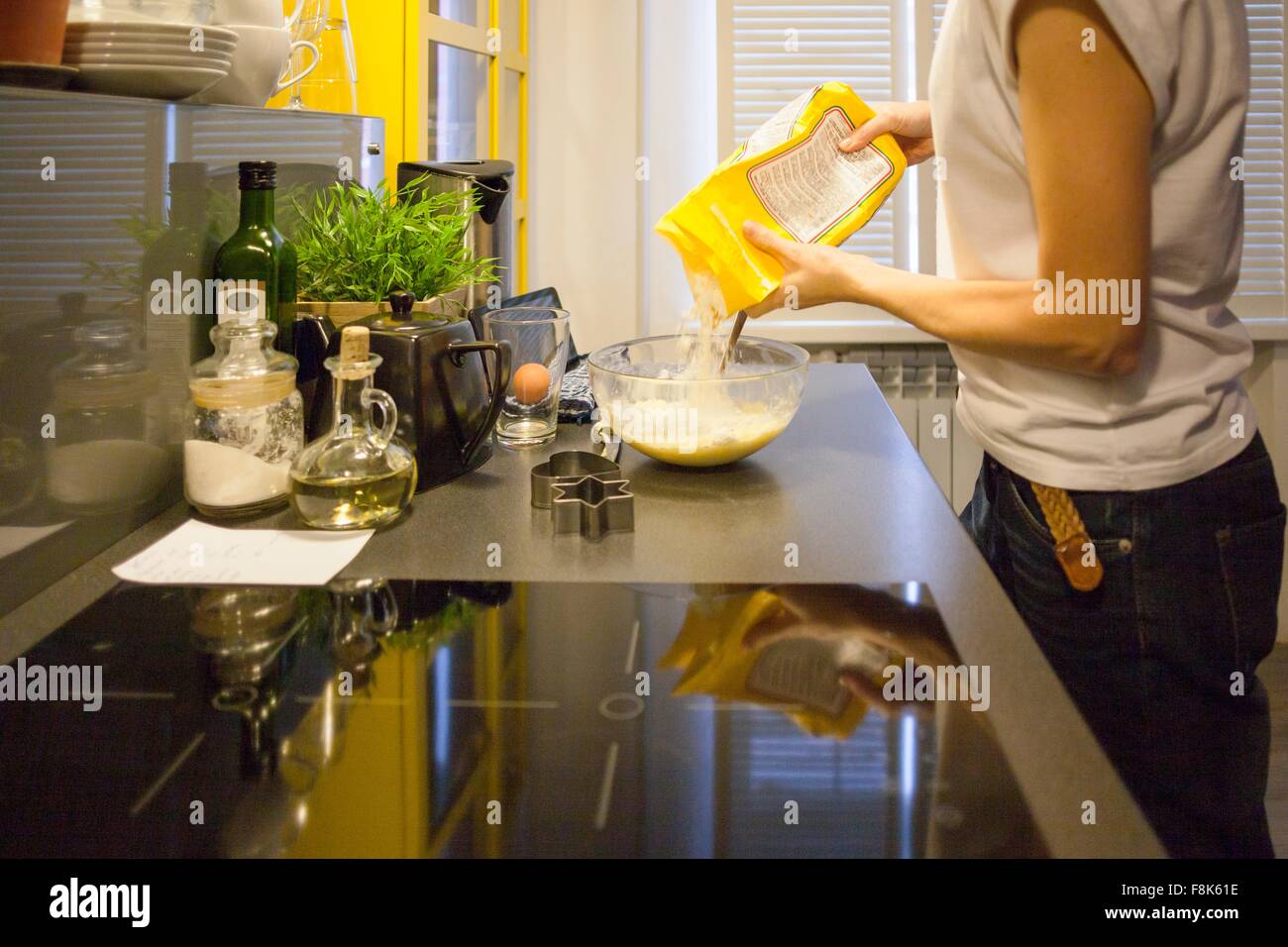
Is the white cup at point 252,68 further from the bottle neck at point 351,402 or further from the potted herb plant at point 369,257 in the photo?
the bottle neck at point 351,402

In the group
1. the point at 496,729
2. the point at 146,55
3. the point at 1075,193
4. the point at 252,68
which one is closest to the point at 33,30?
the point at 146,55

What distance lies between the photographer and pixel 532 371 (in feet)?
4.83

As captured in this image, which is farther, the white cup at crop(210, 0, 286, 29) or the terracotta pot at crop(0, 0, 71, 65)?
the white cup at crop(210, 0, 286, 29)

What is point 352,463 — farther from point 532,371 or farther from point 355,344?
point 532,371

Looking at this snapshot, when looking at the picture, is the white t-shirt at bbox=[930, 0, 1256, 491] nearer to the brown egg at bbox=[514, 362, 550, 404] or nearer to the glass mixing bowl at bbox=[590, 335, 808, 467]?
the glass mixing bowl at bbox=[590, 335, 808, 467]

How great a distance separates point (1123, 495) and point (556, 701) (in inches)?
26.3

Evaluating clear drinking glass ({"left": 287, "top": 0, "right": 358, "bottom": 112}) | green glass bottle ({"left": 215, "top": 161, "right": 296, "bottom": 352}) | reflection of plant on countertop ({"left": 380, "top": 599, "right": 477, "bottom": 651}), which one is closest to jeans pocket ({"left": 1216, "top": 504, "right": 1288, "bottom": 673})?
reflection of plant on countertop ({"left": 380, "top": 599, "right": 477, "bottom": 651})

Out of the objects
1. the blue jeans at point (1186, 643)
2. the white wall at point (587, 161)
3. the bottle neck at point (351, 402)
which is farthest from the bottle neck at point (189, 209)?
the white wall at point (587, 161)

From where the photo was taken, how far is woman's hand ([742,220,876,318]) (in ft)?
4.16

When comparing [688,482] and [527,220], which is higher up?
[527,220]

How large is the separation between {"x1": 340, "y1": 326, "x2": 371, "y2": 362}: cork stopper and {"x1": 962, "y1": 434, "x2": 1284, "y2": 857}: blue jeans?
0.62m
